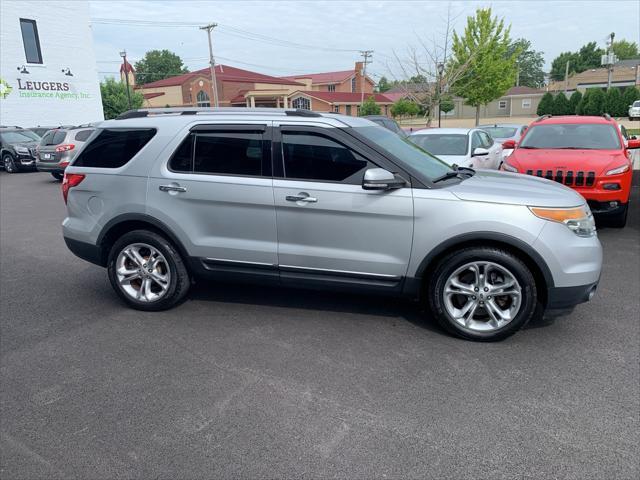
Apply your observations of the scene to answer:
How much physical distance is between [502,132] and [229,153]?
43.6 ft

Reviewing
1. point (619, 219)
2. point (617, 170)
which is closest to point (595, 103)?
point (619, 219)

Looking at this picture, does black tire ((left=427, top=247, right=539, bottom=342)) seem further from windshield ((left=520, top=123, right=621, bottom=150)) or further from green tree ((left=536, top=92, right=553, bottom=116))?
green tree ((left=536, top=92, right=553, bottom=116))

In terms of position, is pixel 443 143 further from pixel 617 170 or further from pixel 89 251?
pixel 89 251

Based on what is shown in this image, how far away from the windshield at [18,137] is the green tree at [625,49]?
124m

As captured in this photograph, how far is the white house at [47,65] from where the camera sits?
85.8ft

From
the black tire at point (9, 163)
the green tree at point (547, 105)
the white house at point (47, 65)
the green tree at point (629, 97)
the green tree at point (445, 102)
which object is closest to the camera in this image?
the black tire at point (9, 163)

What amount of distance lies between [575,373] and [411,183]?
184 cm

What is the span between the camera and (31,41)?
2731 centimetres

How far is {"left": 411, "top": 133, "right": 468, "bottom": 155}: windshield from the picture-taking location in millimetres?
9742

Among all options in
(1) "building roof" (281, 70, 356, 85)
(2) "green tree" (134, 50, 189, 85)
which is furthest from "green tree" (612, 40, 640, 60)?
(2) "green tree" (134, 50, 189, 85)

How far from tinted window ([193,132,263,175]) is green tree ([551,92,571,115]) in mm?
47802

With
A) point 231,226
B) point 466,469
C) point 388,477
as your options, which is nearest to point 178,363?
point 231,226

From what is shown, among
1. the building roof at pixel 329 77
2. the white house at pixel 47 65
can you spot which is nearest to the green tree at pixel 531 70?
the building roof at pixel 329 77

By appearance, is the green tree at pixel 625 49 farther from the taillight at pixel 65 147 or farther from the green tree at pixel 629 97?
the taillight at pixel 65 147
